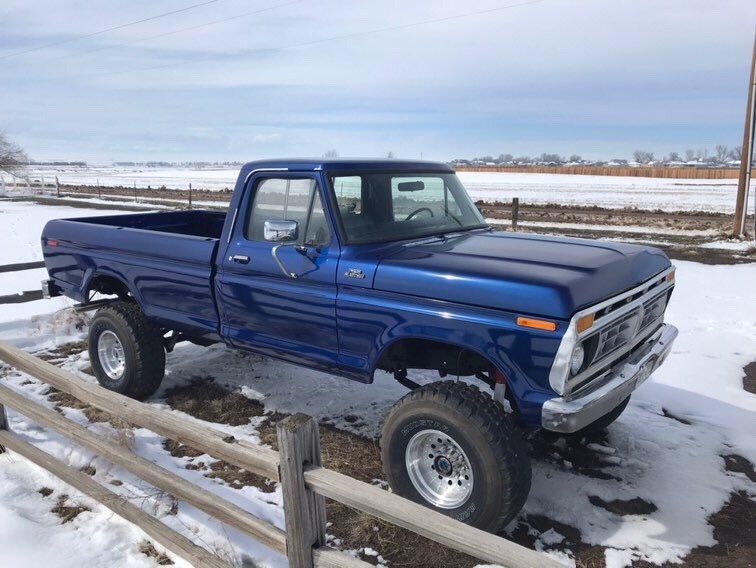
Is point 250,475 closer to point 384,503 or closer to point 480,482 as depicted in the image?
point 480,482

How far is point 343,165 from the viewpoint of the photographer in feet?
14.1

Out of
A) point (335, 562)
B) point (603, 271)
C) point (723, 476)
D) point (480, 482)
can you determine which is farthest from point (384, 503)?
point (723, 476)

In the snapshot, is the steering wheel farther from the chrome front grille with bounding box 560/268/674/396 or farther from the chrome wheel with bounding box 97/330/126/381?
the chrome wheel with bounding box 97/330/126/381

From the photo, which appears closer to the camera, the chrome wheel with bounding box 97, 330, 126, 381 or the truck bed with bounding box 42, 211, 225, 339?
the truck bed with bounding box 42, 211, 225, 339

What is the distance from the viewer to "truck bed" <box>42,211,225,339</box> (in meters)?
4.80

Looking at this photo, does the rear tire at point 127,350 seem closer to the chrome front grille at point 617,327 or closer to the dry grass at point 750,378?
the chrome front grille at point 617,327

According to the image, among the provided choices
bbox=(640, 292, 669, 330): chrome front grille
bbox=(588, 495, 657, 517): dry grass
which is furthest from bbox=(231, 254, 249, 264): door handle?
bbox=(588, 495, 657, 517): dry grass

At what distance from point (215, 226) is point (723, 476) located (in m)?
5.69

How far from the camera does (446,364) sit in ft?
12.8

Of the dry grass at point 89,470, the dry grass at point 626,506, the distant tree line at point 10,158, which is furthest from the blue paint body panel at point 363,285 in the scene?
the distant tree line at point 10,158

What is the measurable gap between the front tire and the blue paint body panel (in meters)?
0.23

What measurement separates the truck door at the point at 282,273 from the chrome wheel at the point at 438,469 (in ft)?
2.87

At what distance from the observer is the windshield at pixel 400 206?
13.8ft

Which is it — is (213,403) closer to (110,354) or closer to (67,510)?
(110,354)
